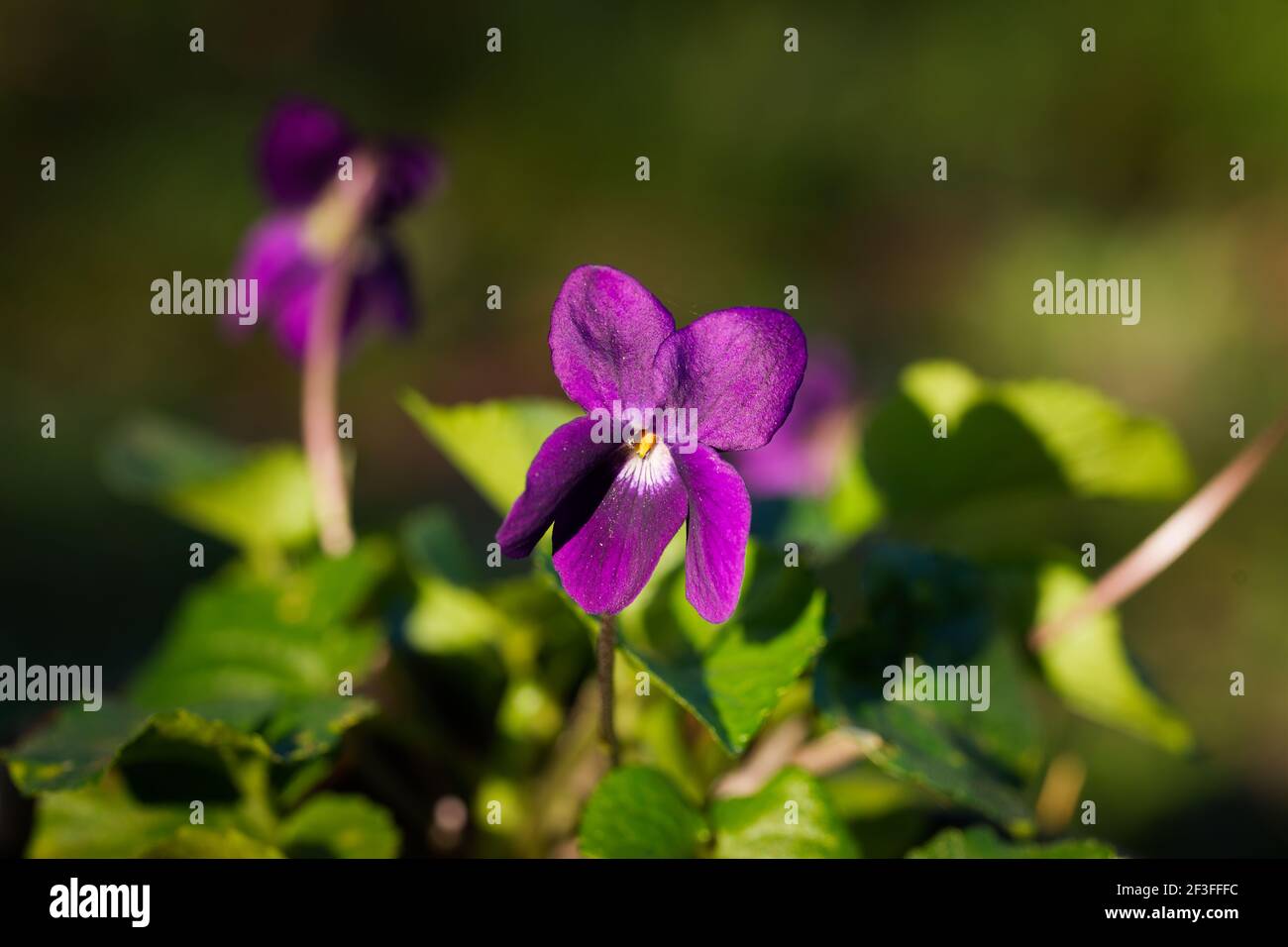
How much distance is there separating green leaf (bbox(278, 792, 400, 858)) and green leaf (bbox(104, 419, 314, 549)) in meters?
0.33

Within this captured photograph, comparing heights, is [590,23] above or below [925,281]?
above

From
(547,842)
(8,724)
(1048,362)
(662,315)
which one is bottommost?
(547,842)

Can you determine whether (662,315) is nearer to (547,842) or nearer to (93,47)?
(547,842)

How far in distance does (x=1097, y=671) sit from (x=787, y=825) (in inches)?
12.9

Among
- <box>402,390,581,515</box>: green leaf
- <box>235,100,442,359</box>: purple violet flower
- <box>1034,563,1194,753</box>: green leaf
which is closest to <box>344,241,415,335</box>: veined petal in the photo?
<box>235,100,442,359</box>: purple violet flower

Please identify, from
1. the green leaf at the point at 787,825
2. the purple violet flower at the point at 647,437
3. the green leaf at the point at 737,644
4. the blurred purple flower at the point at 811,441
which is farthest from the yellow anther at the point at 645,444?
the blurred purple flower at the point at 811,441

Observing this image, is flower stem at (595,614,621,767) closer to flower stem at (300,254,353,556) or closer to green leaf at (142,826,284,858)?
green leaf at (142,826,284,858)

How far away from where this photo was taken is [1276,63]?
2.88m

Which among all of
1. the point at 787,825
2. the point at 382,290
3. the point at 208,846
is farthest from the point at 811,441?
the point at 208,846

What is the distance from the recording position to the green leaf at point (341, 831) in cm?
76

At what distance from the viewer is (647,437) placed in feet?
2.13

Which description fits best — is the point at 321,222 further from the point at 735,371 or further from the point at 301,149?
the point at 735,371

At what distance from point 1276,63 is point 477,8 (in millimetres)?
2241
